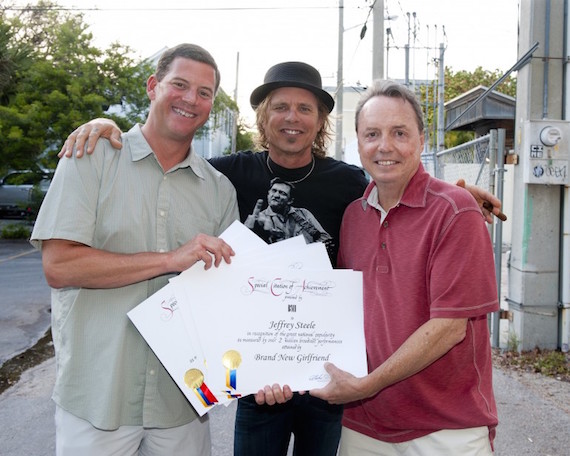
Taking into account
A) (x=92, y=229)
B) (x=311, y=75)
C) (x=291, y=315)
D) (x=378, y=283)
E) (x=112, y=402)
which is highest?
(x=311, y=75)

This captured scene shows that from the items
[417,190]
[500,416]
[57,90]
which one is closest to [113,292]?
[417,190]

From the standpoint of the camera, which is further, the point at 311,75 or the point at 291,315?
the point at 311,75

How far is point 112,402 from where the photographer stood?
2191 mm

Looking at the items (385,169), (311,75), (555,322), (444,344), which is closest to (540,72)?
(555,322)

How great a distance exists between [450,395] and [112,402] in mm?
1331

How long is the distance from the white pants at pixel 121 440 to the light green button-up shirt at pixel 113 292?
0.14 ft

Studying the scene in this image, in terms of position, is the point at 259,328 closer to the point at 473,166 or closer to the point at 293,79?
the point at 293,79

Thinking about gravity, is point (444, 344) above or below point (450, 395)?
above

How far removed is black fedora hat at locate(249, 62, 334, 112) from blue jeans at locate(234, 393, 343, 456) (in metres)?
1.57

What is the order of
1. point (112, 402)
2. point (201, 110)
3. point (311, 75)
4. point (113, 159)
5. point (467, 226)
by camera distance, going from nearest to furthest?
point (467, 226) → point (112, 402) → point (113, 159) → point (201, 110) → point (311, 75)

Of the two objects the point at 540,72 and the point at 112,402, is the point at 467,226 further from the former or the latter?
the point at 540,72

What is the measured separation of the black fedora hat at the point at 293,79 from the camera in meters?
2.81

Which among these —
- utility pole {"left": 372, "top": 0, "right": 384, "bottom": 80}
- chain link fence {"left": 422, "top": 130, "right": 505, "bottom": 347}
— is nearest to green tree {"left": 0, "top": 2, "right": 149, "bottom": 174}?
utility pole {"left": 372, "top": 0, "right": 384, "bottom": 80}

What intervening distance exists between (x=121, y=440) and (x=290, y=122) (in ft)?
5.48
